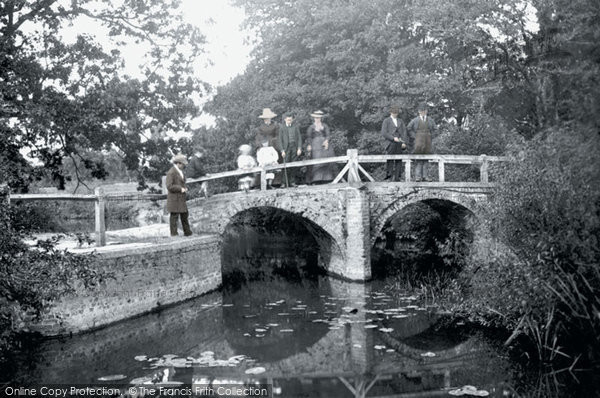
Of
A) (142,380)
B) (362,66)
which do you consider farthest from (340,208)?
(362,66)

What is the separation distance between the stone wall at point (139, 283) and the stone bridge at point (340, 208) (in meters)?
1.16

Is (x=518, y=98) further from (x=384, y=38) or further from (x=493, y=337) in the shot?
(x=384, y=38)

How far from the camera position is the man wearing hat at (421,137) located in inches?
608

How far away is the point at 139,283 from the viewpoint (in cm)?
1121

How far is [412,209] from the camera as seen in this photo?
20.6 metres

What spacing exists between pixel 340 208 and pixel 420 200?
7.82 ft

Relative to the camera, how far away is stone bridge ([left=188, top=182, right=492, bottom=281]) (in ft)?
48.3

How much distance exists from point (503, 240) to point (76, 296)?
24.3ft

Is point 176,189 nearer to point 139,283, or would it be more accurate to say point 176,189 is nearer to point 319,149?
point 139,283

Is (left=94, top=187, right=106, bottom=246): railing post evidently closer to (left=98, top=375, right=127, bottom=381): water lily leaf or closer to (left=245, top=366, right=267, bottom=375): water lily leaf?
(left=98, top=375, right=127, bottom=381): water lily leaf

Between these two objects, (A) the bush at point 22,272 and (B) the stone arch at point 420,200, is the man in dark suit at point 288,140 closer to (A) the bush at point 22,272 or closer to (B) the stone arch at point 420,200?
(B) the stone arch at point 420,200

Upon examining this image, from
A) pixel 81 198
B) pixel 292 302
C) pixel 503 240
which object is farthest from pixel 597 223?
pixel 81 198

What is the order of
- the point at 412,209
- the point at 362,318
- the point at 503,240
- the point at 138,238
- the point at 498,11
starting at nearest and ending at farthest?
the point at 503,240
the point at 362,318
the point at 138,238
the point at 412,209
the point at 498,11

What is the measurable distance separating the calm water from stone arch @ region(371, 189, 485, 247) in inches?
105
